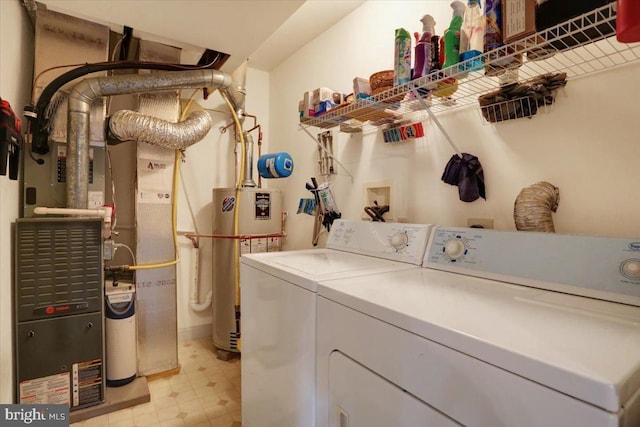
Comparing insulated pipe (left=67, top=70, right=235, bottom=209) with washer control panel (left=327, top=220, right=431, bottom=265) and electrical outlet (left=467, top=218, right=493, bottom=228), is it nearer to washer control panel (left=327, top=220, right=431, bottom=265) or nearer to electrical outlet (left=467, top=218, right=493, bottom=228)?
washer control panel (left=327, top=220, right=431, bottom=265)

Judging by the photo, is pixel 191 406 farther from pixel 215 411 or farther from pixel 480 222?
pixel 480 222

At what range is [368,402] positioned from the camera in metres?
0.82

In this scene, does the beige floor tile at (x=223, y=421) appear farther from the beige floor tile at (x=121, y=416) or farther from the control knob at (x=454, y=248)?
the control knob at (x=454, y=248)

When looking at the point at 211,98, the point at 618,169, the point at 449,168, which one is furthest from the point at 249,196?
the point at 618,169

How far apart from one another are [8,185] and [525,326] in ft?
7.11

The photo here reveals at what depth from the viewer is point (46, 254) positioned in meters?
1.67

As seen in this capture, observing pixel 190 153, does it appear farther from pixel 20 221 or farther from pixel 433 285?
pixel 433 285

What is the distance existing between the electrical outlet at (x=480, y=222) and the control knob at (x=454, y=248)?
0.68 ft

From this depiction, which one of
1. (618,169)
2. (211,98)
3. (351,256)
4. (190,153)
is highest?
(211,98)

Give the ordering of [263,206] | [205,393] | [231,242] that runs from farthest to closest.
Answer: [263,206] → [231,242] → [205,393]

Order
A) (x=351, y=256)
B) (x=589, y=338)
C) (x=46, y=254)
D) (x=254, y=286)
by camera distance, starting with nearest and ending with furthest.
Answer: (x=589, y=338) < (x=254, y=286) < (x=351, y=256) < (x=46, y=254)

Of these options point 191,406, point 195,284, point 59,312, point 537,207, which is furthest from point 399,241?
point 195,284

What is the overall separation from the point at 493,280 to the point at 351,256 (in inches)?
26.5

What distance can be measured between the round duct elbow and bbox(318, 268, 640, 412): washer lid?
5.57 feet
